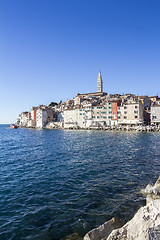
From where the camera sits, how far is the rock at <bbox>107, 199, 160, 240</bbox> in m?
4.28

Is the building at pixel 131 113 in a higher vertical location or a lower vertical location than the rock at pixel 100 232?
higher

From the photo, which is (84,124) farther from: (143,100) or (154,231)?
(154,231)

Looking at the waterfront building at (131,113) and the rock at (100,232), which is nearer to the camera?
the rock at (100,232)

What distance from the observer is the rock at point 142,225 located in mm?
4284

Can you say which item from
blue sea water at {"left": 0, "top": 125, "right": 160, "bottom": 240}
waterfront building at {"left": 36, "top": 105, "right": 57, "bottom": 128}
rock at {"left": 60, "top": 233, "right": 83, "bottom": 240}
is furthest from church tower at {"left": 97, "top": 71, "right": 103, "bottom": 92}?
rock at {"left": 60, "top": 233, "right": 83, "bottom": 240}

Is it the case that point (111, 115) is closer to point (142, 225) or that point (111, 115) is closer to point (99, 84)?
point (142, 225)

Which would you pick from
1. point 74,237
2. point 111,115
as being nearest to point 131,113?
point 111,115

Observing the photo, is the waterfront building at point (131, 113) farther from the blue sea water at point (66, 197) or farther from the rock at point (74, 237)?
the rock at point (74, 237)

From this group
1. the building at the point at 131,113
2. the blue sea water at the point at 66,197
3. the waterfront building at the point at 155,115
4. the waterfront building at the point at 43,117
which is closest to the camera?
the blue sea water at the point at 66,197

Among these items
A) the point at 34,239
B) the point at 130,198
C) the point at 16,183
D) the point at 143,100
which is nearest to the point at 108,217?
the point at 130,198

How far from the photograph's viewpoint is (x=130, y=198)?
413 inches

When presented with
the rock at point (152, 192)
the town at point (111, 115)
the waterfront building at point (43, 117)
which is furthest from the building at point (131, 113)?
the rock at point (152, 192)

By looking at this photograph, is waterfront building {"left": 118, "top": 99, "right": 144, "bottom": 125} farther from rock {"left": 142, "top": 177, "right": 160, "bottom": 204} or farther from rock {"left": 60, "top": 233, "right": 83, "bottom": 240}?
rock {"left": 60, "top": 233, "right": 83, "bottom": 240}

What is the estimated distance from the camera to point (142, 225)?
4719 millimetres
